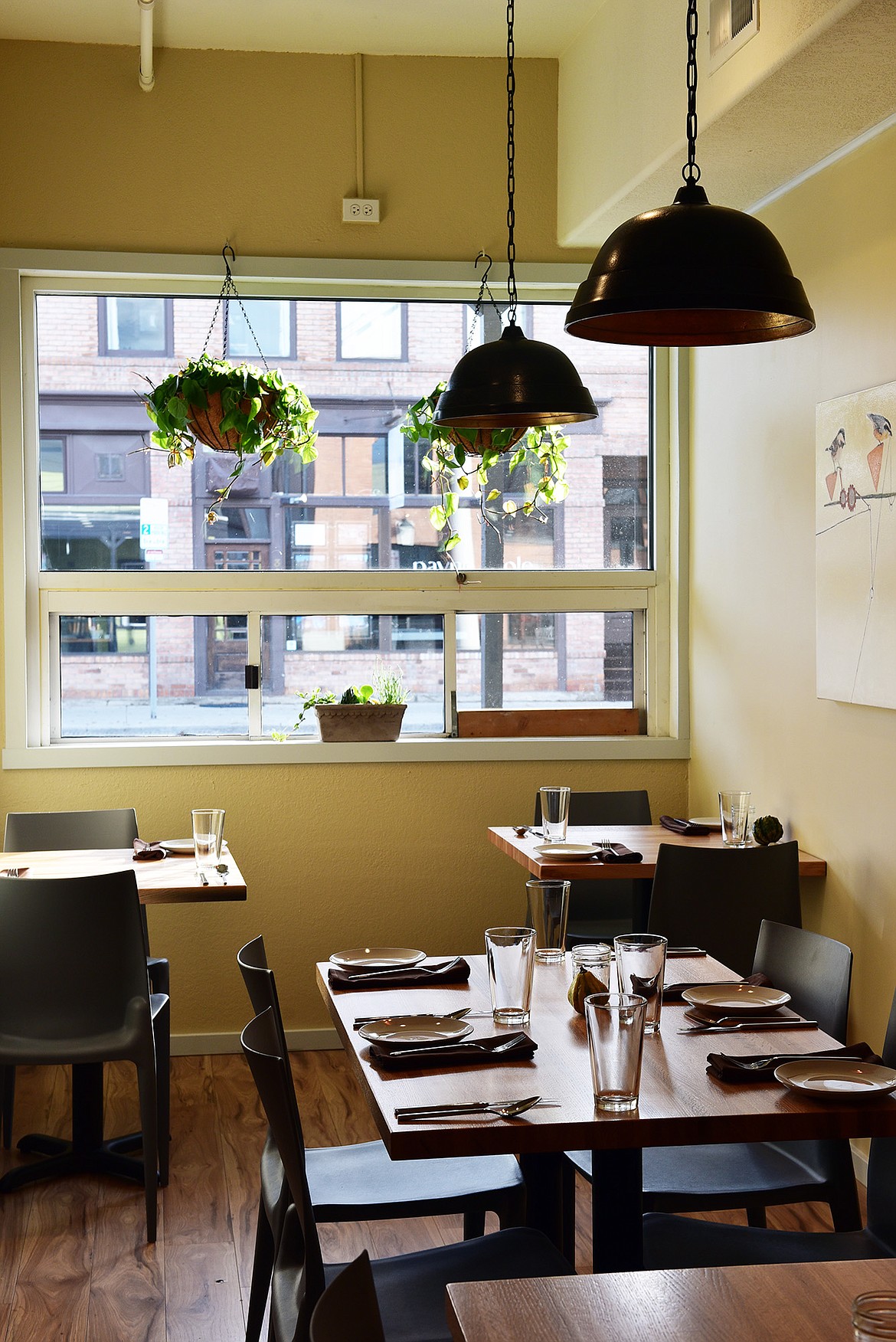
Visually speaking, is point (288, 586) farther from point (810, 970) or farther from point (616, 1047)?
point (616, 1047)

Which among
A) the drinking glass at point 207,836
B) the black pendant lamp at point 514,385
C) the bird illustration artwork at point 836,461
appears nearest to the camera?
the black pendant lamp at point 514,385

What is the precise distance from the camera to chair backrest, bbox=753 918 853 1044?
7.70ft

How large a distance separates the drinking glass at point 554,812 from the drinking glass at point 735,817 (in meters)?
0.47

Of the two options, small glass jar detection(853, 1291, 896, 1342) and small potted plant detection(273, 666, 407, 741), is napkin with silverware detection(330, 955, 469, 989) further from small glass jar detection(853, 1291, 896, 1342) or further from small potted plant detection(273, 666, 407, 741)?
Result: small potted plant detection(273, 666, 407, 741)

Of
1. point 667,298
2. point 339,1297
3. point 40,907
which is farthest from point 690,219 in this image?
point 40,907

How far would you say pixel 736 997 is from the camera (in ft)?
7.49

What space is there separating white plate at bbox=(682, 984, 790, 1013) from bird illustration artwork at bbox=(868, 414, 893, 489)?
1.52 meters

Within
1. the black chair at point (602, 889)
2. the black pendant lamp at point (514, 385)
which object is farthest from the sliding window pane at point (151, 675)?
the black pendant lamp at point (514, 385)

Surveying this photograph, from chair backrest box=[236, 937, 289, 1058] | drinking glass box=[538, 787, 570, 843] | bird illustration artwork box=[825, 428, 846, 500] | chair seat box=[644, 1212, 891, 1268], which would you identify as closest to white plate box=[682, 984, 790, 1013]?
chair seat box=[644, 1212, 891, 1268]

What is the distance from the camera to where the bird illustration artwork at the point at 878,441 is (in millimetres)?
3246

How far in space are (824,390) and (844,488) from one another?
1.12 ft

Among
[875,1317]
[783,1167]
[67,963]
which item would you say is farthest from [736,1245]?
[67,963]

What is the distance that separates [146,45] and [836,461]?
2.64 metres

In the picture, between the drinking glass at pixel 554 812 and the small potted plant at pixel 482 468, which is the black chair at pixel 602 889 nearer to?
the drinking glass at pixel 554 812
